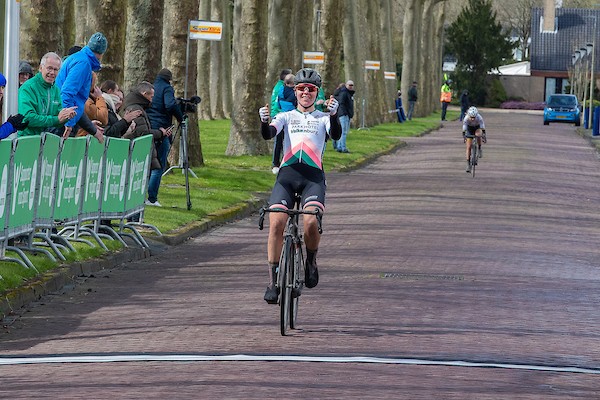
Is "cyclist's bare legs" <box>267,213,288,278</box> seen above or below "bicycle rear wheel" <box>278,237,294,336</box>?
above

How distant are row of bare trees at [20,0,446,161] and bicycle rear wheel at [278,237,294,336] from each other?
12.0 metres

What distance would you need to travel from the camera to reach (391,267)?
55.4 ft

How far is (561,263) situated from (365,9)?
5078 centimetres

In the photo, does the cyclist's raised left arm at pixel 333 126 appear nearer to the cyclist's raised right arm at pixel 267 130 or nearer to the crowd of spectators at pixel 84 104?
the cyclist's raised right arm at pixel 267 130

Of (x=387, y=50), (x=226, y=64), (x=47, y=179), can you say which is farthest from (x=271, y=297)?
(x=387, y=50)

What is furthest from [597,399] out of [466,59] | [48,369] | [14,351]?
[466,59]

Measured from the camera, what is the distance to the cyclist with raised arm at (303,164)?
12.4 metres

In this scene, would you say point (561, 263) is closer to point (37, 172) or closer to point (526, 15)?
point (37, 172)

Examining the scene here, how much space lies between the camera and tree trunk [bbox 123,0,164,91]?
2730 centimetres

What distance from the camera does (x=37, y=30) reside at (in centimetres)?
2322

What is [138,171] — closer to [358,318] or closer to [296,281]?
[358,318]

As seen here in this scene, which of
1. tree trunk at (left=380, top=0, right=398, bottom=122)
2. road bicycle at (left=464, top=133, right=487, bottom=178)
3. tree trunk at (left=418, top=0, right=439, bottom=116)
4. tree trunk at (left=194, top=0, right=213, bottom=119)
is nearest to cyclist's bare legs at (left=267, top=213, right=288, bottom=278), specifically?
road bicycle at (left=464, top=133, right=487, bottom=178)

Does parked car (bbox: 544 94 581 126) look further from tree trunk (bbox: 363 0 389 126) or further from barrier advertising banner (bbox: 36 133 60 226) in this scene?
barrier advertising banner (bbox: 36 133 60 226)

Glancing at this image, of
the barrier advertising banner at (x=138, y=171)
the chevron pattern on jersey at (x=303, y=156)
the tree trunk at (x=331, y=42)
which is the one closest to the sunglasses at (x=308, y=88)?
the chevron pattern on jersey at (x=303, y=156)
